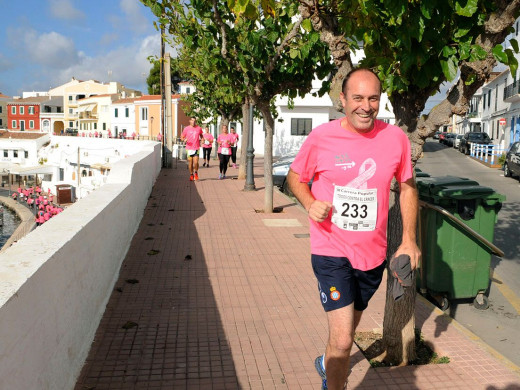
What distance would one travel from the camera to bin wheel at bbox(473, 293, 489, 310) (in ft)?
20.9

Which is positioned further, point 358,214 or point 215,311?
point 215,311

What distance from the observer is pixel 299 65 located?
1094 cm

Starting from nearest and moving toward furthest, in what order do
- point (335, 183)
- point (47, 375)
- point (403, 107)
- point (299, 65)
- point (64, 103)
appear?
point (47, 375) < point (335, 183) < point (403, 107) < point (299, 65) < point (64, 103)

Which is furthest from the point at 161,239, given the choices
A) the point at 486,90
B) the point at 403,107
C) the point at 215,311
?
the point at 486,90

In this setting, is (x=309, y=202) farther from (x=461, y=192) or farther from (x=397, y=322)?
(x=461, y=192)

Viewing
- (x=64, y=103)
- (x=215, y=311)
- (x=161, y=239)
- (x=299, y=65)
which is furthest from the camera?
(x=64, y=103)

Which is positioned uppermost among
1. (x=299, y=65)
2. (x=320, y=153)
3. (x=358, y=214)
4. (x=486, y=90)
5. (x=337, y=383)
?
(x=486, y=90)

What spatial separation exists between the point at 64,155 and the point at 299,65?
48.1 m

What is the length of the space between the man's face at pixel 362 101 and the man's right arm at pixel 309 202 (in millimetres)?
452

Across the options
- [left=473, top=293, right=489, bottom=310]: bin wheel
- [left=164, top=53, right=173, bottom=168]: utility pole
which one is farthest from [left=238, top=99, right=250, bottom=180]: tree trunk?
[left=473, top=293, right=489, bottom=310]: bin wheel

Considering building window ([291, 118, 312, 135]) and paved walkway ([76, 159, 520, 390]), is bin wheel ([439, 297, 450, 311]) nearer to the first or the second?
paved walkway ([76, 159, 520, 390])

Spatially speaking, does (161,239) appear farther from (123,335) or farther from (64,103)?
(64,103)

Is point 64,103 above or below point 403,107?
above

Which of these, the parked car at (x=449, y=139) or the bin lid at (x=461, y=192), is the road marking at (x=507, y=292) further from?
the parked car at (x=449, y=139)
